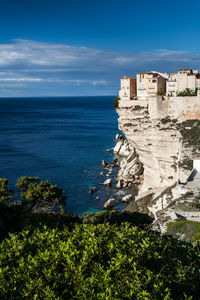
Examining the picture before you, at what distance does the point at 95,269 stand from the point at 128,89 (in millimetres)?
31798

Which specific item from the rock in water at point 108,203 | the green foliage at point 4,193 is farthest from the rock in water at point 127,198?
the green foliage at point 4,193

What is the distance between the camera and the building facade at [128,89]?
36287 mm

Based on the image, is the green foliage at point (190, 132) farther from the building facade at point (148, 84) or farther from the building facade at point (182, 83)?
the building facade at point (148, 84)

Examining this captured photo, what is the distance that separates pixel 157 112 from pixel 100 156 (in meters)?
28.3

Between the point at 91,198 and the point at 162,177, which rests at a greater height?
the point at 162,177

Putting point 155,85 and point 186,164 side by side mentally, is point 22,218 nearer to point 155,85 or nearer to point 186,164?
point 186,164

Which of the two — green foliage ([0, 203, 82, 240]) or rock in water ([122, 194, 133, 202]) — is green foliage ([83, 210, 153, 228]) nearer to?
green foliage ([0, 203, 82, 240])

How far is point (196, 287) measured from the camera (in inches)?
295

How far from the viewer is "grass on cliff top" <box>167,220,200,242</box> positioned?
15172 millimetres

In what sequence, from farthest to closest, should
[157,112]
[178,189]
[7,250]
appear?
[157,112] → [178,189] → [7,250]

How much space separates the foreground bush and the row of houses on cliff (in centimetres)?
2789

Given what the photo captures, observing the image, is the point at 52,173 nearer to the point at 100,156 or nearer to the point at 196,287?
the point at 100,156

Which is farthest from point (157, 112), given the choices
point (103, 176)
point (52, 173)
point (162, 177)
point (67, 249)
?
point (67, 249)

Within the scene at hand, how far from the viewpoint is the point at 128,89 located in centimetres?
3644
